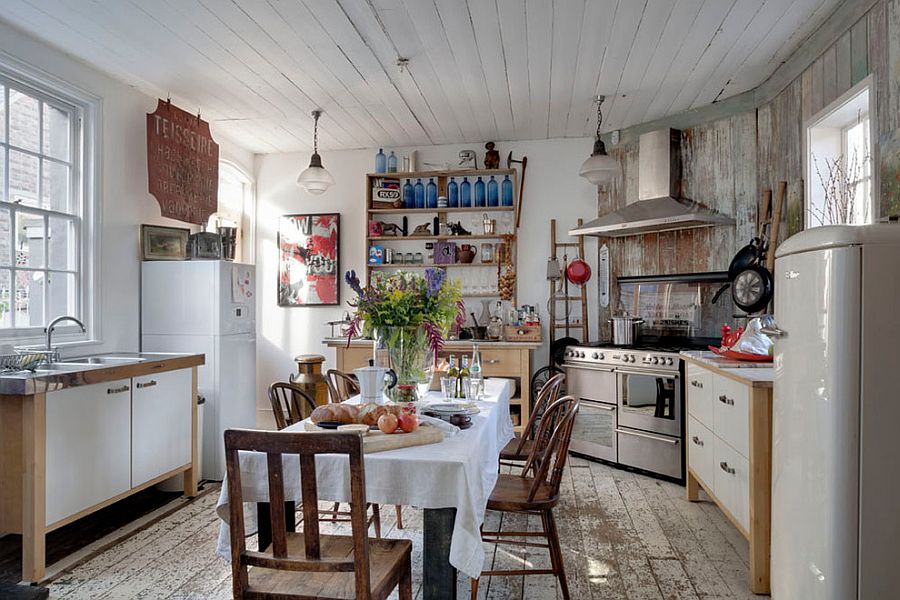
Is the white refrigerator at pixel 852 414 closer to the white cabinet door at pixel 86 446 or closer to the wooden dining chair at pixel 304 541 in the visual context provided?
the wooden dining chair at pixel 304 541

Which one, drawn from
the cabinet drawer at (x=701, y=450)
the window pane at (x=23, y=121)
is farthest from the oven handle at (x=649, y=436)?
the window pane at (x=23, y=121)

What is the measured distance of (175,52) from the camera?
377 cm

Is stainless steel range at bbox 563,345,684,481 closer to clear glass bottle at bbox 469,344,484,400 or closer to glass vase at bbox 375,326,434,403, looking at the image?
clear glass bottle at bbox 469,344,484,400

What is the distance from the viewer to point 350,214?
6098 millimetres

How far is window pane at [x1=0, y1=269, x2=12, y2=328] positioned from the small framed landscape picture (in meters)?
1.02

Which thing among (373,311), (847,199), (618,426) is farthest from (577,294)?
(373,311)

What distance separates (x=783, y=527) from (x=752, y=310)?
7.13 ft

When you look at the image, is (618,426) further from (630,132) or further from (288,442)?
(288,442)

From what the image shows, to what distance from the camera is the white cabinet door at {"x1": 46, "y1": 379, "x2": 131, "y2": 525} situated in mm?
2885

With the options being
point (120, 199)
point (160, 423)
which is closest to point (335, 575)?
point (160, 423)

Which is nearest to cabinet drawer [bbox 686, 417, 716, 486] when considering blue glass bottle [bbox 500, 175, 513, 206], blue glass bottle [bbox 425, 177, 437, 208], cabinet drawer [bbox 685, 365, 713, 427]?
cabinet drawer [bbox 685, 365, 713, 427]

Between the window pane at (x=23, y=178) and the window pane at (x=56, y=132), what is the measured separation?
0.50 ft

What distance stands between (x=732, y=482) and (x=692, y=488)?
1.00 meters

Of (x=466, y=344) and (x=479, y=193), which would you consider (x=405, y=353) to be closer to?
(x=466, y=344)
